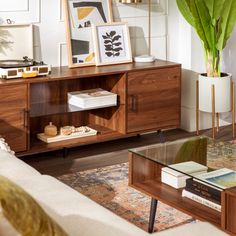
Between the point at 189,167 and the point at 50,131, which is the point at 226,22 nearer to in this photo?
the point at 50,131

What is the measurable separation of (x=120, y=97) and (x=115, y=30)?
0.55 m

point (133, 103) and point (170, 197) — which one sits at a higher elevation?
point (133, 103)

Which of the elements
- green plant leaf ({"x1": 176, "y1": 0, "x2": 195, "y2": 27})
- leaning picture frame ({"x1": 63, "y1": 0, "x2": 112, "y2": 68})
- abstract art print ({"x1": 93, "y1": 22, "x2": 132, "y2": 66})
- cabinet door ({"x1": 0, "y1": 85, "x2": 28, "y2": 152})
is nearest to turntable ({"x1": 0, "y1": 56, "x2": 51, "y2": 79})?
cabinet door ({"x1": 0, "y1": 85, "x2": 28, "y2": 152})

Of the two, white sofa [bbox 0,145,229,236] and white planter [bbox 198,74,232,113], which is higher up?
white planter [bbox 198,74,232,113]

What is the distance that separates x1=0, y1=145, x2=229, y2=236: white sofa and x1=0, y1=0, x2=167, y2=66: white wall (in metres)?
1.79

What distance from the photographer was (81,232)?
2049 mm

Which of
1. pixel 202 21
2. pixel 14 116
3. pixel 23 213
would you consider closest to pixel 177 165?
pixel 14 116

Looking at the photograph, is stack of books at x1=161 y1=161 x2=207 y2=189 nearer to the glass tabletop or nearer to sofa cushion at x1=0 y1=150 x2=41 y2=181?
the glass tabletop

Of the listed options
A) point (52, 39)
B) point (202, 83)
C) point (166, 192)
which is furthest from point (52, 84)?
point (166, 192)

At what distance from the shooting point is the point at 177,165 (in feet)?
10.5

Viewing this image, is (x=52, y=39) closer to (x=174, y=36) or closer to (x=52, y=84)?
(x=52, y=84)

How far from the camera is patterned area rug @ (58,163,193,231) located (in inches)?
137

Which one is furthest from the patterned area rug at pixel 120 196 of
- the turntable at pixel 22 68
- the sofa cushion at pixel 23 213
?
the sofa cushion at pixel 23 213

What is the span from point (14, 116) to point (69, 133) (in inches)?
21.6
